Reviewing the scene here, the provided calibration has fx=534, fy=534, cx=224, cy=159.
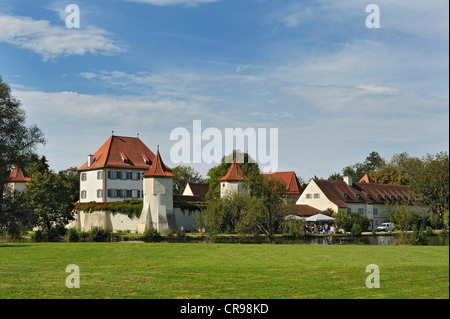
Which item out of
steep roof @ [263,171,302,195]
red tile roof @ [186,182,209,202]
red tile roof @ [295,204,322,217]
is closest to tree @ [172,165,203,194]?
red tile roof @ [186,182,209,202]

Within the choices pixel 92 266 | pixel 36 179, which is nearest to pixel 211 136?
pixel 92 266

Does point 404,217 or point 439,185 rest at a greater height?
point 439,185

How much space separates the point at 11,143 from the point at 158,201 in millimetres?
26120

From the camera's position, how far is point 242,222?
40.0 metres

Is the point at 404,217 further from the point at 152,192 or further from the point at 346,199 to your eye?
the point at 346,199

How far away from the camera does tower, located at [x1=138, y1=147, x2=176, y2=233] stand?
6247cm

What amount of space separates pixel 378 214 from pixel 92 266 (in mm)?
60003

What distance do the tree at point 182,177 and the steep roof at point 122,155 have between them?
25.2 m

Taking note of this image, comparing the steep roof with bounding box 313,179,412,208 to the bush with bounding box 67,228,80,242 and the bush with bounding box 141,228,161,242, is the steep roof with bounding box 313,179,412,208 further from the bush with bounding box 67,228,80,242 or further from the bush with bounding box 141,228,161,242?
the bush with bounding box 67,228,80,242

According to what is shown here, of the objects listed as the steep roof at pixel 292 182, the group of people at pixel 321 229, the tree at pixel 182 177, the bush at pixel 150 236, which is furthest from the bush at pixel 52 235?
the tree at pixel 182 177

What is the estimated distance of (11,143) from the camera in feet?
127

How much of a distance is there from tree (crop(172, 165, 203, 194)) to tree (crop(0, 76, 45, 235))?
64.8 m

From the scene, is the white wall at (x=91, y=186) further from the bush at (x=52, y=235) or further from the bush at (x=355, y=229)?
the bush at (x=355, y=229)

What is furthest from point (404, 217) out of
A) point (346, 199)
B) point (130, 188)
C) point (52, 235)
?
point (130, 188)
